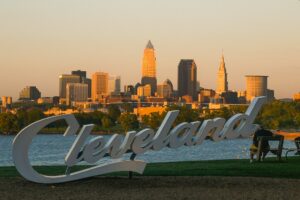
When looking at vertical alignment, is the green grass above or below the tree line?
above

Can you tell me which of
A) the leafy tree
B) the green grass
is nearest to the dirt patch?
the green grass

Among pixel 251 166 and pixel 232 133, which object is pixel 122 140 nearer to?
pixel 232 133

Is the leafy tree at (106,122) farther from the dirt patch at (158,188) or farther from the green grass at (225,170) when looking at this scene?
the dirt patch at (158,188)

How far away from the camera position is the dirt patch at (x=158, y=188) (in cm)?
1828

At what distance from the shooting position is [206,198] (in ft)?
58.8

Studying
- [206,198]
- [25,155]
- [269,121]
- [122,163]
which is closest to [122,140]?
[122,163]

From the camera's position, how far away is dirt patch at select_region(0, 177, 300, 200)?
18.3 m

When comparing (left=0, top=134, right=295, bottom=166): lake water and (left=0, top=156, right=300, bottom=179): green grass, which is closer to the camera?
(left=0, top=156, right=300, bottom=179): green grass

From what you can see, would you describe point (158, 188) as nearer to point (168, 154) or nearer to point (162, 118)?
point (168, 154)

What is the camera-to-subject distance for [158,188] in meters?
19.6

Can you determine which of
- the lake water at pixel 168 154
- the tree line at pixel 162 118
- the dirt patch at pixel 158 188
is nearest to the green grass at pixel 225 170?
the dirt patch at pixel 158 188

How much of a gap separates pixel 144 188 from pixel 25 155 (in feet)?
9.47

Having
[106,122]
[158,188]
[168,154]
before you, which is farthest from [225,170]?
[106,122]

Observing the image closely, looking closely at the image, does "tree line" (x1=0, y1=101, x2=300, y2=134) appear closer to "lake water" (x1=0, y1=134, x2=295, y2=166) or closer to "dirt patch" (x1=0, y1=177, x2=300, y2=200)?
"lake water" (x1=0, y1=134, x2=295, y2=166)
